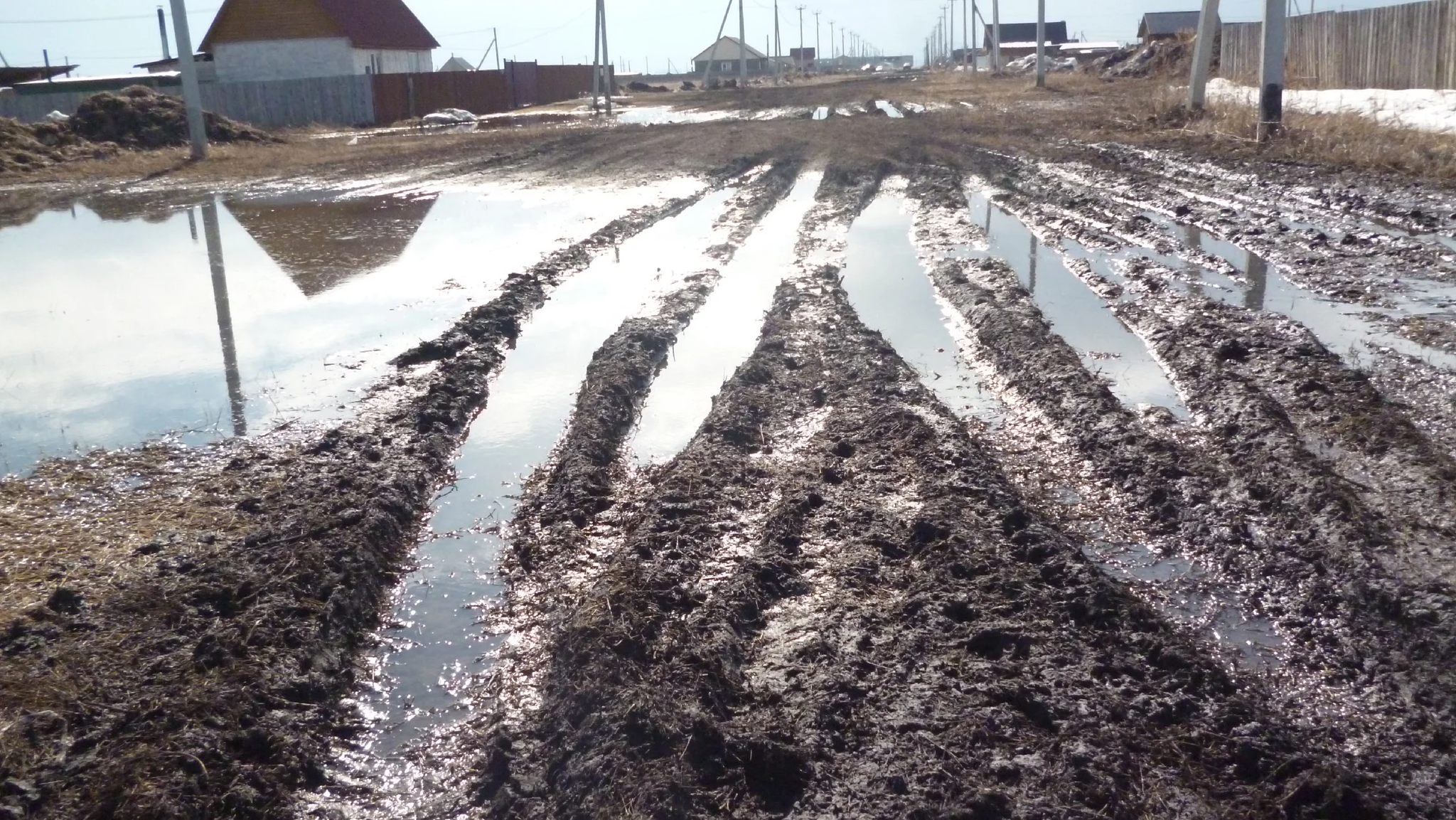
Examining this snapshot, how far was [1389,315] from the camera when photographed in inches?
334

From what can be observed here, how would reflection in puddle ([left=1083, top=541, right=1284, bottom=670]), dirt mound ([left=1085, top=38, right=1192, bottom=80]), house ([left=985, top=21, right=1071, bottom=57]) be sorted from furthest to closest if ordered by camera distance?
house ([left=985, top=21, right=1071, bottom=57]), dirt mound ([left=1085, top=38, right=1192, bottom=80]), reflection in puddle ([left=1083, top=541, right=1284, bottom=670])

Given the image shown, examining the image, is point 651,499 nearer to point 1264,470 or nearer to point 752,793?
point 752,793

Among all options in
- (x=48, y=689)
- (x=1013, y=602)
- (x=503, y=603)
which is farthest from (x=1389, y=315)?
(x=48, y=689)

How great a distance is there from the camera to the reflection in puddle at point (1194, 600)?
4.12 m

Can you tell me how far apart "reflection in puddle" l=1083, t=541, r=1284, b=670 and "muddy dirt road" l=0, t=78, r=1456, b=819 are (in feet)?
0.07

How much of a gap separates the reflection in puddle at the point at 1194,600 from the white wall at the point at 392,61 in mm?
49269

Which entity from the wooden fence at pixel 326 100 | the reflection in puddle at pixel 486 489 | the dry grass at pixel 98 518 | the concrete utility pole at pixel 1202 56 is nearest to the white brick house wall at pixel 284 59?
the wooden fence at pixel 326 100

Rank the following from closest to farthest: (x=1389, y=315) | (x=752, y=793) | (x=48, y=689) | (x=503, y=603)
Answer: (x=752, y=793) < (x=48, y=689) < (x=503, y=603) < (x=1389, y=315)

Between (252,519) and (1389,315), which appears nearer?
(252,519)

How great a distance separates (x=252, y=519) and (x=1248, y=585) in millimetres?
4687

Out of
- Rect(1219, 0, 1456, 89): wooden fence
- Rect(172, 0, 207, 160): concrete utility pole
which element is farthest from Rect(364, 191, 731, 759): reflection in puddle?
Rect(172, 0, 207, 160): concrete utility pole

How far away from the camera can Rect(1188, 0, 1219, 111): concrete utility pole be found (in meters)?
23.6

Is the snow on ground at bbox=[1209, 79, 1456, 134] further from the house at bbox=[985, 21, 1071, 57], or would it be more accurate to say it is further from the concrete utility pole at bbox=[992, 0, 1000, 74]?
the house at bbox=[985, 21, 1071, 57]

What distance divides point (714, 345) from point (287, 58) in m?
46.2
